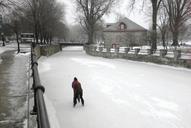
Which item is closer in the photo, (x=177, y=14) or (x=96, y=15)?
(x=177, y=14)

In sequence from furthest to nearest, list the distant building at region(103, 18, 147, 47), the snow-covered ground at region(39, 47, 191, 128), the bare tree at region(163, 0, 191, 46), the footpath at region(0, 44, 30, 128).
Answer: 1. the distant building at region(103, 18, 147, 47)
2. the bare tree at region(163, 0, 191, 46)
3. the snow-covered ground at region(39, 47, 191, 128)
4. the footpath at region(0, 44, 30, 128)

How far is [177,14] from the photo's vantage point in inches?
1560

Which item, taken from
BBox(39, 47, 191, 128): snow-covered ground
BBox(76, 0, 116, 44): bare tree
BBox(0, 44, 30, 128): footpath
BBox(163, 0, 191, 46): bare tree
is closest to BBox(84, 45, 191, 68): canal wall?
BBox(39, 47, 191, 128): snow-covered ground

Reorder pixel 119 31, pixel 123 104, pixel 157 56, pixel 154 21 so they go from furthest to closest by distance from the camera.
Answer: pixel 119 31, pixel 154 21, pixel 157 56, pixel 123 104

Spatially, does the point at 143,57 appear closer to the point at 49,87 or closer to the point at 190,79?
the point at 190,79

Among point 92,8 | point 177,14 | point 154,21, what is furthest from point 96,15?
point 154,21

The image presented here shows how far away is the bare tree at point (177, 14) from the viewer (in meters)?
38.5

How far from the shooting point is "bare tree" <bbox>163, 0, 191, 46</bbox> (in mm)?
38456

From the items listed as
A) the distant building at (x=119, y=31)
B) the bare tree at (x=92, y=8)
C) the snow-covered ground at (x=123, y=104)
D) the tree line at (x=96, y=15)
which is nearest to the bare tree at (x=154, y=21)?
the tree line at (x=96, y=15)

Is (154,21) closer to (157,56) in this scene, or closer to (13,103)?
(157,56)

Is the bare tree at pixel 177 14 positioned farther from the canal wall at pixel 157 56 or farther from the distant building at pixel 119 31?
the distant building at pixel 119 31

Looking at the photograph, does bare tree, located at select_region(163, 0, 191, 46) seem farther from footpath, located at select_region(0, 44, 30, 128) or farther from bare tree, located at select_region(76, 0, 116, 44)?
footpath, located at select_region(0, 44, 30, 128)

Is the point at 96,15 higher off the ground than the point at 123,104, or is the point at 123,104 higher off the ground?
the point at 96,15

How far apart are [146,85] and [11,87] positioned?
6.94 metres
